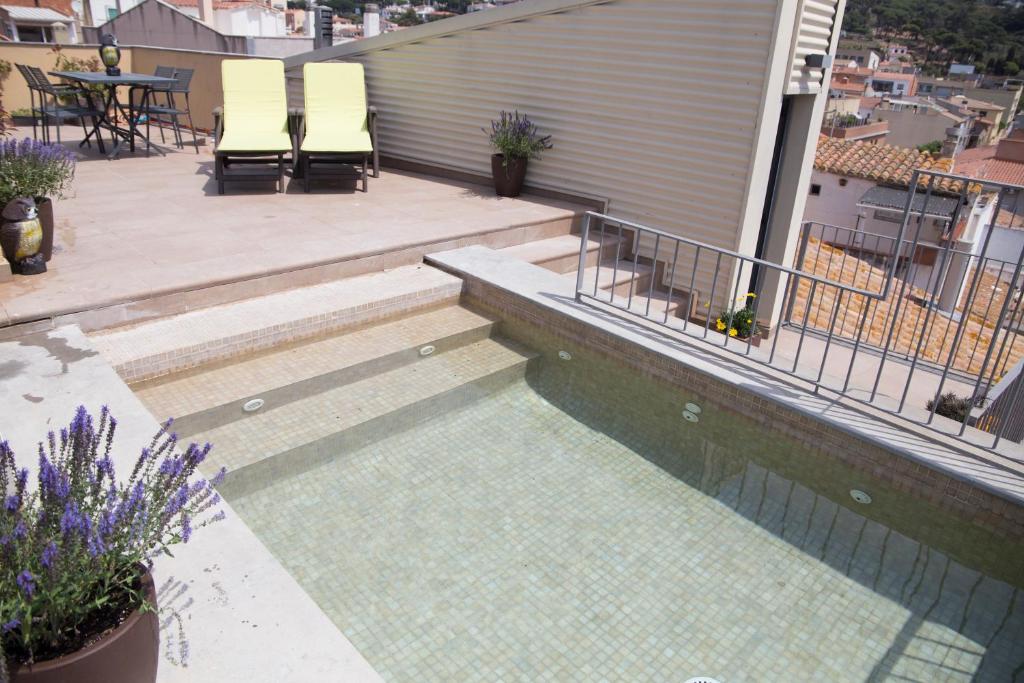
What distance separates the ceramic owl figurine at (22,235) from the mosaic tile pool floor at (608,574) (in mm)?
2260

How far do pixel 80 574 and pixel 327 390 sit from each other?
2.56 metres

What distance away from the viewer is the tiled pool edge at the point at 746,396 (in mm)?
3254

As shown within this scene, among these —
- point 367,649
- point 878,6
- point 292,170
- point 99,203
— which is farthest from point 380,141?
point 878,6

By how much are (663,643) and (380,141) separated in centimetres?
723

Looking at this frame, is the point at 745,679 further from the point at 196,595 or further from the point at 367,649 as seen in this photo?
the point at 196,595

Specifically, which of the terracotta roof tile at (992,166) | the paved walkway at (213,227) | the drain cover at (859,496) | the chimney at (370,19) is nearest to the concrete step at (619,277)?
the paved walkway at (213,227)

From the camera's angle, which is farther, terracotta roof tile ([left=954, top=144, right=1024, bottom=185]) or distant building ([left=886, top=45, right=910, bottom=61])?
distant building ([left=886, top=45, right=910, bottom=61])

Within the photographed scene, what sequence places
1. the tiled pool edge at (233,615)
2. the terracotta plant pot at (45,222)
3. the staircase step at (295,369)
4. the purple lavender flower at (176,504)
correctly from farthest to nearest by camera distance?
the terracotta plant pot at (45,222), the staircase step at (295,369), the tiled pool edge at (233,615), the purple lavender flower at (176,504)

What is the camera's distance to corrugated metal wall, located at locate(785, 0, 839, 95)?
573cm

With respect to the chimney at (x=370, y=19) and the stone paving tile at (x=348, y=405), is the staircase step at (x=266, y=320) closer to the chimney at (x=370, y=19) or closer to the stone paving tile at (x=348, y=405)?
the stone paving tile at (x=348, y=405)

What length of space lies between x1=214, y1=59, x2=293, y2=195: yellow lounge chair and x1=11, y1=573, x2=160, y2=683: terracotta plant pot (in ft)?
18.5

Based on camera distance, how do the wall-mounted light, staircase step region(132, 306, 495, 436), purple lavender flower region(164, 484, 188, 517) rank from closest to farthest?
purple lavender flower region(164, 484, 188, 517)
staircase step region(132, 306, 495, 436)
the wall-mounted light

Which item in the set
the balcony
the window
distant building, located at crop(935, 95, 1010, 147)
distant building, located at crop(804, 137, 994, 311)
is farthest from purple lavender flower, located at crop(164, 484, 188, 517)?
distant building, located at crop(935, 95, 1010, 147)

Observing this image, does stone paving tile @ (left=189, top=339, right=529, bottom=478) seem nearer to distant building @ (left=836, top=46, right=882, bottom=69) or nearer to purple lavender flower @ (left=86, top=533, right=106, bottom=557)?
purple lavender flower @ (left=86, top=533, right=106, bottom=557)
